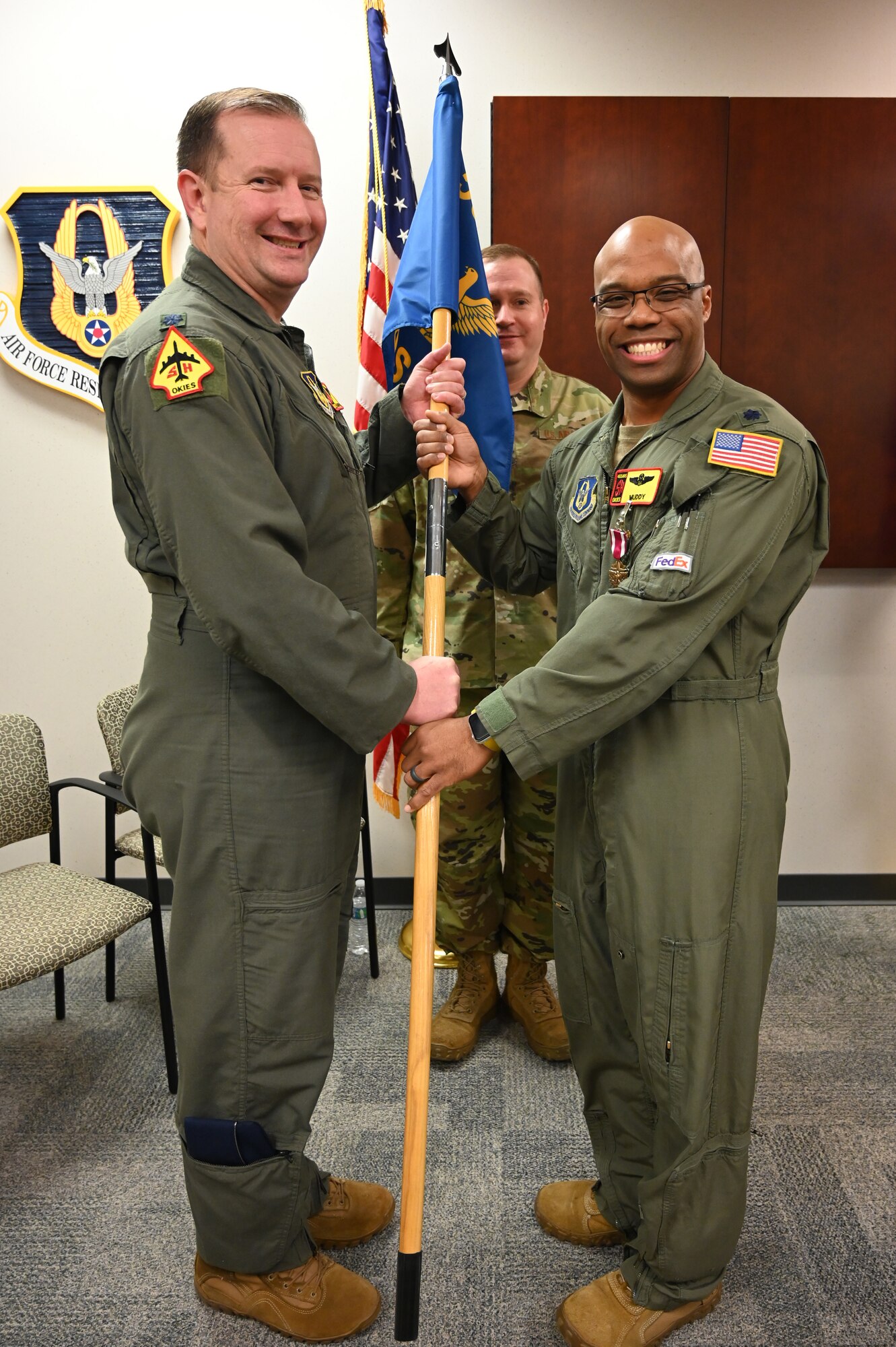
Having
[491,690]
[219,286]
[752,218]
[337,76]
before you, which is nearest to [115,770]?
[491,690]

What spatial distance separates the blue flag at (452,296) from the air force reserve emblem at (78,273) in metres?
1.41

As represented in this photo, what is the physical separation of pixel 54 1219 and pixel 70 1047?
692 mm

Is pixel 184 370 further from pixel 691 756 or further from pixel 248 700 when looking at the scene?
pixel 691 756

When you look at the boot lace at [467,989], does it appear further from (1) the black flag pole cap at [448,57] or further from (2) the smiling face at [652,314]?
(1) the black flag pole cap at [448,57]

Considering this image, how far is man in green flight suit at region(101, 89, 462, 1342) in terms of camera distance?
136 cm

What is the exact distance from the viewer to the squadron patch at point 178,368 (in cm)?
134

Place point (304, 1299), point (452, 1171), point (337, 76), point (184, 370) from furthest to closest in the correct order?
point (337, 76)
point (452, 1171)
point (304, 1299)
point (184, 370)

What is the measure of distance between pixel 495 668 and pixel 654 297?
124 centimetres

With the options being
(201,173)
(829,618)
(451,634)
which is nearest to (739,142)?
(829,618)

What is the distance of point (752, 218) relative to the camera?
3.12 m

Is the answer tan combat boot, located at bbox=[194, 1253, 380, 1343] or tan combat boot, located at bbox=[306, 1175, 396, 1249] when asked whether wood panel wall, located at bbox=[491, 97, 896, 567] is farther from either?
tan combat boot, located at bbox=[194, 1253, 380, 1343]

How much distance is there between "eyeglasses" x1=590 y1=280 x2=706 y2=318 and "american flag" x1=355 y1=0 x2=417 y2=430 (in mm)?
766

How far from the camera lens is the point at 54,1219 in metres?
1.98

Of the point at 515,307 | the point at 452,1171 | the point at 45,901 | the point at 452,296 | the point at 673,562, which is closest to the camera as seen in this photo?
the point at 673,562
